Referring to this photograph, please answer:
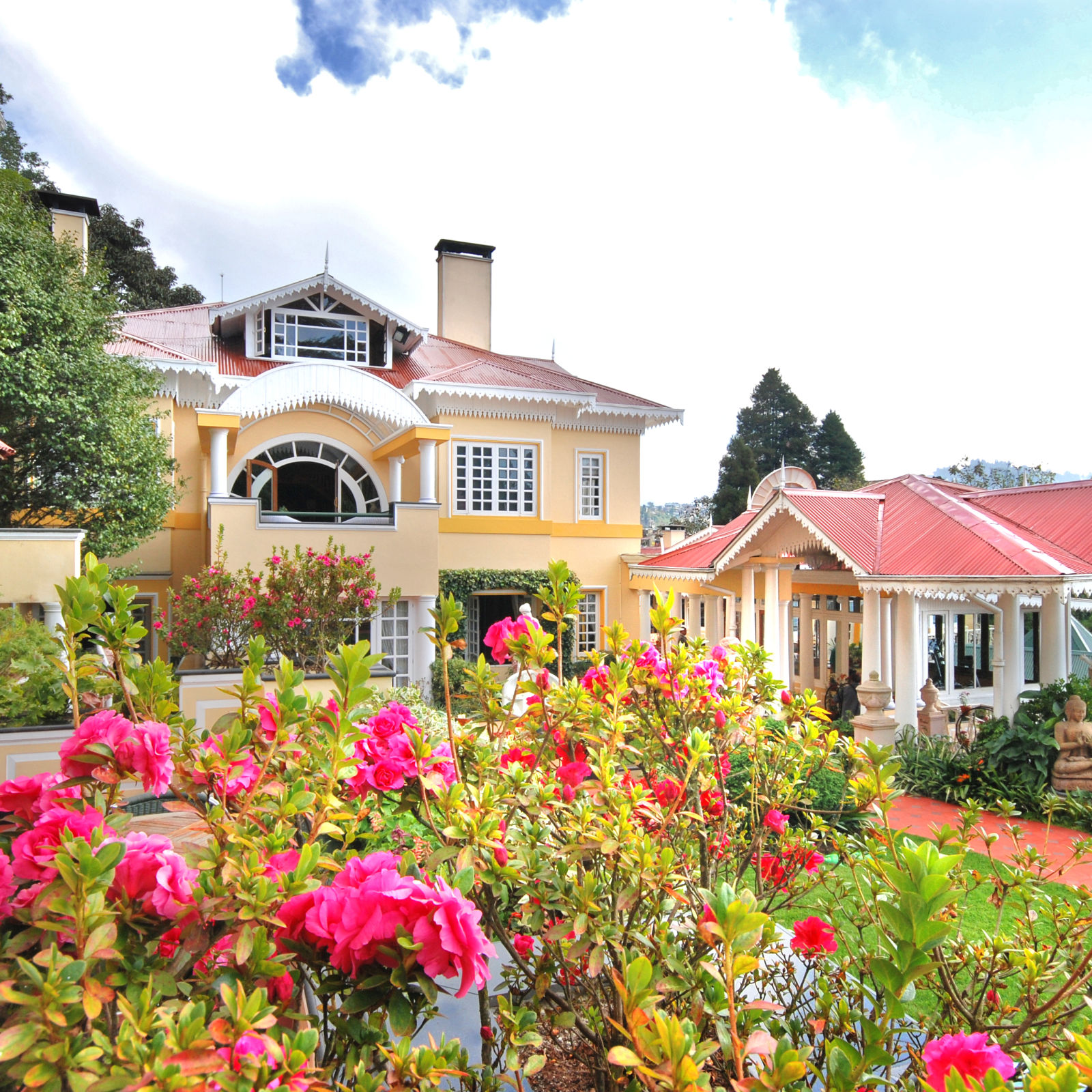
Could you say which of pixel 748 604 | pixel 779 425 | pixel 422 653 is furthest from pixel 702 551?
pixel 779 425

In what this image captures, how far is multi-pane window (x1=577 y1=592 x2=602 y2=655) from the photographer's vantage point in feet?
64.1

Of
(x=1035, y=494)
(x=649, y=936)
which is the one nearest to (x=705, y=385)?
(x=1035, y=494)

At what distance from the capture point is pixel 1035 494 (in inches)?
534

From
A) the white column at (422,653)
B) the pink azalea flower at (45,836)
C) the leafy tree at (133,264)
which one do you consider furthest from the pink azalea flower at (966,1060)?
the leafy tree at (133,264)

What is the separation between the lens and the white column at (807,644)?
1756 cm

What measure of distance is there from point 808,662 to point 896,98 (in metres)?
11.8

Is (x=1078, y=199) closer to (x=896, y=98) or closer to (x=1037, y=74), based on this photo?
(x=1037, y=74)

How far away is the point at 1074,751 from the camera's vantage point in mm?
9453

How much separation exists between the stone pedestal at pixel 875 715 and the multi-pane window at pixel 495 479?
30.7 ft

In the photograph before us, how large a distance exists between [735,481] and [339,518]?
99.5 feet

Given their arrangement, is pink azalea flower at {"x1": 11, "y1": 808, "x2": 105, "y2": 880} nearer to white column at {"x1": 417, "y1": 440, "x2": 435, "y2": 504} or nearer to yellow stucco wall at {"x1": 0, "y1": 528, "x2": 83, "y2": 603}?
yellow stucco wall at {"x1": 0, "y1": 528, "x2": 83, "y2": 603}

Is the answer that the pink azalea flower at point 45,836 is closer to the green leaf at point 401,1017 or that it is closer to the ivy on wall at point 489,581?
the green leaf at point 401,1017

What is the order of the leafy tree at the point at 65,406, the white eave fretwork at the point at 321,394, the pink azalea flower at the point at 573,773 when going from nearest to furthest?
the pink azalea flower at the point at 573,773 < the leafy tree at the point at 65,406 < the white eave fretwork at the point at 321,394

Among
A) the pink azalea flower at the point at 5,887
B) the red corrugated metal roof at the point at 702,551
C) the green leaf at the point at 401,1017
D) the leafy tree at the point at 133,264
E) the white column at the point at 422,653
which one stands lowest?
the white column at the point at 422,653
